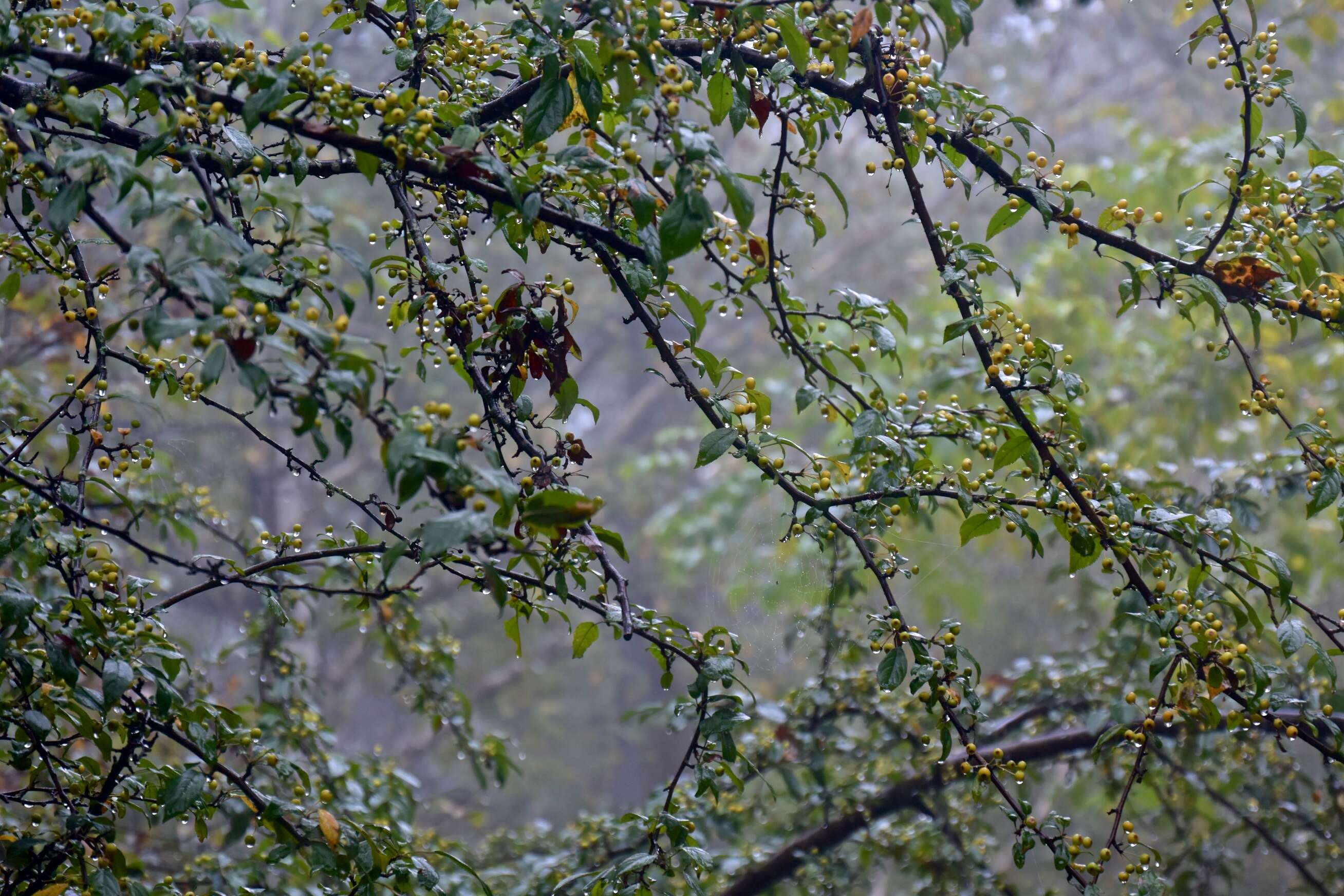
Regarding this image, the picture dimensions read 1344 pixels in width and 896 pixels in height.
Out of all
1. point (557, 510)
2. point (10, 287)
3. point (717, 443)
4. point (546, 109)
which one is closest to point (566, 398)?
point (717, 443)

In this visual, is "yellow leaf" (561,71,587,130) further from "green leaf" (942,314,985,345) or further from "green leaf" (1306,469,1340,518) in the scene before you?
"green leaf" (1306,469,1340,518)

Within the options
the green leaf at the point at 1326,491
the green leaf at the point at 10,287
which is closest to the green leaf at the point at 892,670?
the green leaf at the point at 1326,491

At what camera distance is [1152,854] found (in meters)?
1.27

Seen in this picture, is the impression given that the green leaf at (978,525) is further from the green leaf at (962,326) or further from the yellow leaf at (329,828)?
the yellow leaf at (329,828)

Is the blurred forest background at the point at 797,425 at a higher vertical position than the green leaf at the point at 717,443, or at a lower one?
higher

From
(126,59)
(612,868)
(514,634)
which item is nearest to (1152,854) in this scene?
(612,868)

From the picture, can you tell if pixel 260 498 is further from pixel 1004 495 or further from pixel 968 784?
pixel 1004 495

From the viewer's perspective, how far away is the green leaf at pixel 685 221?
0.97 metres

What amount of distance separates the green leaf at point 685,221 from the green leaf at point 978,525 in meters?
0.58

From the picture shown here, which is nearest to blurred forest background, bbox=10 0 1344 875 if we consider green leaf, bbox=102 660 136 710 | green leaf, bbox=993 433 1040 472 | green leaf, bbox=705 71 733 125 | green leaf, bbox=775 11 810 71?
green leaf, bbox=993 433 1040 472

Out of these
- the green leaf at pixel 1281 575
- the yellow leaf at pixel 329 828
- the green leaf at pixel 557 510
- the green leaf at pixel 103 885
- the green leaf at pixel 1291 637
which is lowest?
the green leaf at pixel 103 885

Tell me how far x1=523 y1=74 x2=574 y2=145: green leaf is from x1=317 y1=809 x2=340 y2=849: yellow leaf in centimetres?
85

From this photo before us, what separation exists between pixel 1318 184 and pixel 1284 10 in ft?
23.6

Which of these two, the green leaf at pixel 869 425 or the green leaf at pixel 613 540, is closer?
the green leaf at pixel 613 540
